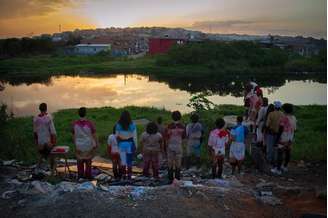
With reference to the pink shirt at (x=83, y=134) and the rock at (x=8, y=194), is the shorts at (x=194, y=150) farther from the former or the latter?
the rock at (x=8, y=194)

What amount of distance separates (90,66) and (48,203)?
5.74 meters

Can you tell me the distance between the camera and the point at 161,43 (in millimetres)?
7977

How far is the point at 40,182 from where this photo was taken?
4.74 metres

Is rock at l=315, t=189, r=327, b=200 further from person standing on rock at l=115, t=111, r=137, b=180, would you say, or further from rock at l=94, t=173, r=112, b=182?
rock at l=94, t=173, r=112, b=182

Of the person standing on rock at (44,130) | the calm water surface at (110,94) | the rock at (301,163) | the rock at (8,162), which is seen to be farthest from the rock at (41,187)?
the rock at (301,163)

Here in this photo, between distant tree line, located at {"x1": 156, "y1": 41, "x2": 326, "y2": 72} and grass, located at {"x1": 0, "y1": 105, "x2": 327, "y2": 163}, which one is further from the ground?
distant tree line, located at {"x1": 156, "y1": 41, "x2": 326, "y2": 72}

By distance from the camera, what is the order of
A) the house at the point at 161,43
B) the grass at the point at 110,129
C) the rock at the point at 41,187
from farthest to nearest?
the house at the point at 161,43
the grass at the point at 110,129
the rock at the point at 41,187

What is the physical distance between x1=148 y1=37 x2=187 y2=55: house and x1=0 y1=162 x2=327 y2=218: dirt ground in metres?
2.93

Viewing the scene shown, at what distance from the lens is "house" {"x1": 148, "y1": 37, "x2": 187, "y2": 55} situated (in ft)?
23.7

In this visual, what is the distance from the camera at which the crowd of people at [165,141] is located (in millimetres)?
5031

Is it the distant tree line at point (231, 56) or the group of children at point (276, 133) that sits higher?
the distant tree line at point (231, 56)

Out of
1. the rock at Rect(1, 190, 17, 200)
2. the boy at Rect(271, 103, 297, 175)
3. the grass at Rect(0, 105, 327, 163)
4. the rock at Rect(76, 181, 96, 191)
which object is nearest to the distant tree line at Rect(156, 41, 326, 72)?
the grass at Rect(0, 105, 327, 163)

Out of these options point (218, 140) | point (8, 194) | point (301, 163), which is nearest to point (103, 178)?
point (8, 194)

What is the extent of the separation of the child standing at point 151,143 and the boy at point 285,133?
144 cm
